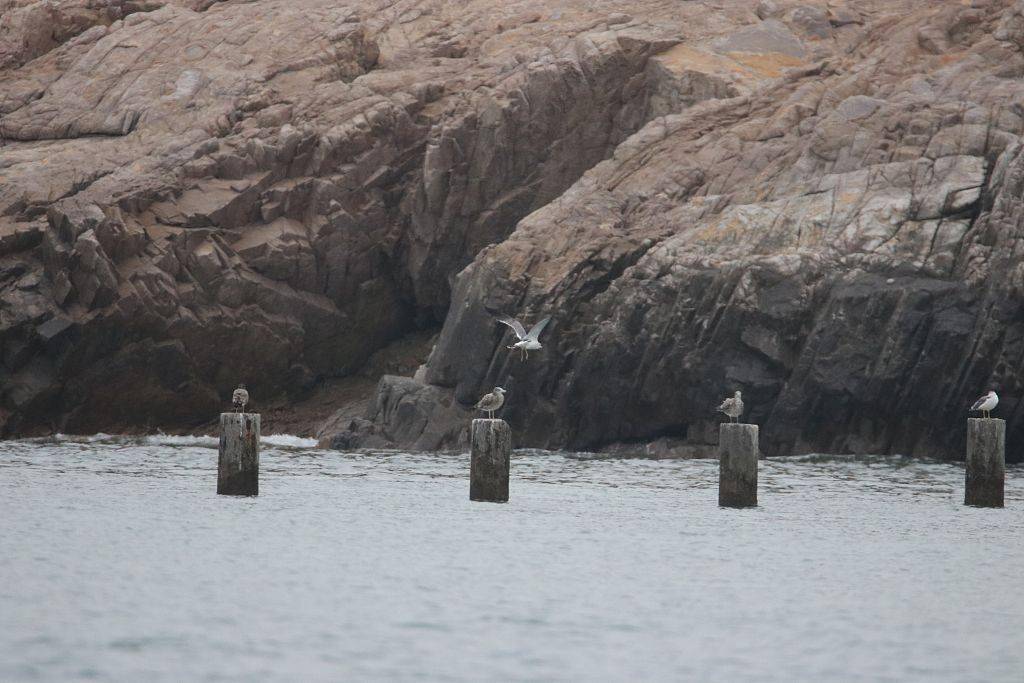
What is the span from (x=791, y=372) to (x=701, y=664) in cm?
2703

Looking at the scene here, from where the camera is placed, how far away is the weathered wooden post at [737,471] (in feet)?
88.9

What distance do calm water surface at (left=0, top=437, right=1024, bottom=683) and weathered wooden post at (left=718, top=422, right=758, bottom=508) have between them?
1.33ft

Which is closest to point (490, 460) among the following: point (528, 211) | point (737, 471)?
point (737, 471)

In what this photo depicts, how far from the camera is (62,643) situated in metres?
14.7

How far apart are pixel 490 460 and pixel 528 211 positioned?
28372mm

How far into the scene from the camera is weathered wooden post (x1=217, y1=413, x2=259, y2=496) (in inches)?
1058

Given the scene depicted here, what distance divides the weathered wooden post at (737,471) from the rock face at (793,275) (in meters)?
13.1

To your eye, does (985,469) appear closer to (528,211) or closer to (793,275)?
(793,275)

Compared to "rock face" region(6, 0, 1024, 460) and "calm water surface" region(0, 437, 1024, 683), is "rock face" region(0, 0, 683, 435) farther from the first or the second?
"calm water surface" region(0, 437, 1024, 683)

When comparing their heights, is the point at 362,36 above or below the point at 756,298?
above

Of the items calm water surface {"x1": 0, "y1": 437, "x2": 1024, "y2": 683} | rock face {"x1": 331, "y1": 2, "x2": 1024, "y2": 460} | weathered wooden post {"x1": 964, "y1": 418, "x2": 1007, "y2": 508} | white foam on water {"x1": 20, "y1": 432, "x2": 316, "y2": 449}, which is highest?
rock face {"x1": 331, "y1": 2, "x2": 1024, "y2": 460}

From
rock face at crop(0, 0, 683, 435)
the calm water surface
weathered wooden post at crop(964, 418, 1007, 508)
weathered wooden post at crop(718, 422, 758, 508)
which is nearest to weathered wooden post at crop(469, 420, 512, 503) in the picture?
the calm water surface

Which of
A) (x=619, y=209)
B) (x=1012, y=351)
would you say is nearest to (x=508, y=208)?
(x=619, y=209)

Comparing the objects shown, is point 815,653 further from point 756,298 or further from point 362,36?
point 362,36
